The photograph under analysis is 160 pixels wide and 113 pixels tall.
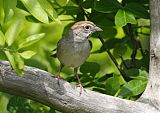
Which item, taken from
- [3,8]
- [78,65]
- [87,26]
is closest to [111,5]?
[87,26]

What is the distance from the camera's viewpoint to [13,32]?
3320 millimetres

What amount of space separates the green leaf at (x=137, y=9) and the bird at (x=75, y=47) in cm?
46

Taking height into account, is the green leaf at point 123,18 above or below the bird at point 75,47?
above

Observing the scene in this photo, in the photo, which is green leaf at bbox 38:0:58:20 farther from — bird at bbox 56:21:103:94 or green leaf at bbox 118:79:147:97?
bird at bbox 56:21:103:94

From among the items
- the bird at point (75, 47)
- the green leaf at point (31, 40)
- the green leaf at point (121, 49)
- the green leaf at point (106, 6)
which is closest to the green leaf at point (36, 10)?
the green leaf at point (31, 40)

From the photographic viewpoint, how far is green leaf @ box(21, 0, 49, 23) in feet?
9.55

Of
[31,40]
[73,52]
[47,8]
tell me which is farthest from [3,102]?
[47,8]

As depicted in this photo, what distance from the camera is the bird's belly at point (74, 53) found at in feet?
15.1

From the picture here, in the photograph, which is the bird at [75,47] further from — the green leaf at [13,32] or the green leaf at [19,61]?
the green leaf at [19,61]

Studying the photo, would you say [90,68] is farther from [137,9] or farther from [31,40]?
[31,40]

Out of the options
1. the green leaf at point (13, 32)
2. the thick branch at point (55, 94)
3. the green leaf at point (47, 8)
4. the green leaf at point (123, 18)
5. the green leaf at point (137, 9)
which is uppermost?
the green leaf at point (47, 8)

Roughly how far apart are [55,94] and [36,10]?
3.21 feet

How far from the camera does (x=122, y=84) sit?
4.32m

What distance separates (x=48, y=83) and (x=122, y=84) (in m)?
0.82
